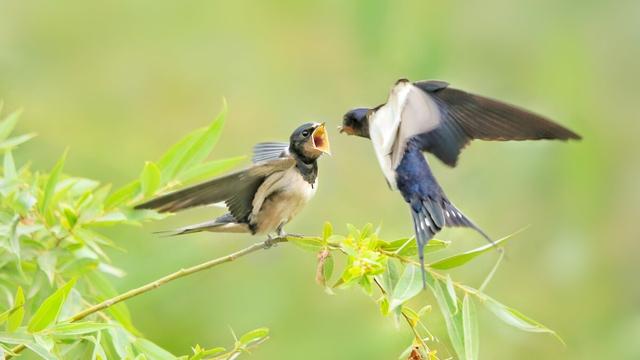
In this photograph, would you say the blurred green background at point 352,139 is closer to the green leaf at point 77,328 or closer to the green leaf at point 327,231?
the green leaf at point 327,231

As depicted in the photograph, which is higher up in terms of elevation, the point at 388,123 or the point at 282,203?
the point at 388,123

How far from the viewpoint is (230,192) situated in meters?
1.65

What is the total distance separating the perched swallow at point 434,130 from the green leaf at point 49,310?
1.43 feet

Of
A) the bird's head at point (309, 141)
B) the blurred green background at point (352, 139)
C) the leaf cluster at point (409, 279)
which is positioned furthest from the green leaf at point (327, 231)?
the blurred green background at point (352, 139)

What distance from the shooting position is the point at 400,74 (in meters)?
3.20

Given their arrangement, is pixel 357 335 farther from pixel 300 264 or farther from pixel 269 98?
pixel 269 98

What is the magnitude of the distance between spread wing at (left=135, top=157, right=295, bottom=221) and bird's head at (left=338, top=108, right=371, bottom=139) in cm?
19

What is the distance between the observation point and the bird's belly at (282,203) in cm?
177

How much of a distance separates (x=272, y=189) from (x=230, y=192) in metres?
0.13

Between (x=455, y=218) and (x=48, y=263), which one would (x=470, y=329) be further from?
(x=48, y=263)

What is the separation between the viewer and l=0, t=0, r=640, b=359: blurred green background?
3.08 metres

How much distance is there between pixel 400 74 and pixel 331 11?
0.85 meters

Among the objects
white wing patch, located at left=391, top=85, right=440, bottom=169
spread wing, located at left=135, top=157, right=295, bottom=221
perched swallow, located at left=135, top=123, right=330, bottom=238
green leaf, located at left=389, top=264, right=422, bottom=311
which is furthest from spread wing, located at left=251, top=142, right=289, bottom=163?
green leaf, located at left=389, top=264, right=422, bottom=311

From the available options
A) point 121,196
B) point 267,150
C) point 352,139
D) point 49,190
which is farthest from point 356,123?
point 352,139
